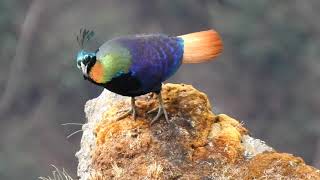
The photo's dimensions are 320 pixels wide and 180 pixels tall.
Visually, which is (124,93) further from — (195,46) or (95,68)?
(195,46)

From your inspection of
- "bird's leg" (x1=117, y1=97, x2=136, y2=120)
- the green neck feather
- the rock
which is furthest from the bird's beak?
"bird's leg" (x1=117, y1=97, x2=136, y2=120)

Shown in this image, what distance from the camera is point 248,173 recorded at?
5141mm

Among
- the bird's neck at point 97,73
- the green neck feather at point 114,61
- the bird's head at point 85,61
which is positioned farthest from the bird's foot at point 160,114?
the bird's head at point 85,61

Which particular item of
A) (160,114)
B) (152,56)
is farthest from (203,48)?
(160,114)

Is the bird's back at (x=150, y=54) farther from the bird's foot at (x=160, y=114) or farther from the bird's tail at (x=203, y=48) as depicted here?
the bird's foot at (x=160, y=114)

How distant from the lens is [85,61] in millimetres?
4859

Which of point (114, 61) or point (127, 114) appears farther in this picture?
point (127, 114)

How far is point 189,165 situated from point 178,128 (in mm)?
354

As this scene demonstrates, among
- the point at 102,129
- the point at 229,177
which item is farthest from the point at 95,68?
the point at 229,177

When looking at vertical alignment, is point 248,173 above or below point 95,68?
below

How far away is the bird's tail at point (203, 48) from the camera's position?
5641 mm

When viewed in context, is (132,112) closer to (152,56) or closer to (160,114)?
(160,114)

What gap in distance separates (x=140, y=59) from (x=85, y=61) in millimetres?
522

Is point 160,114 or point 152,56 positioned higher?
point 152,56
